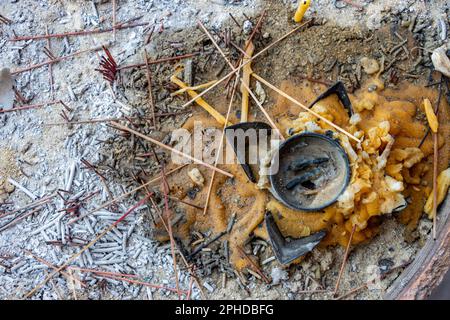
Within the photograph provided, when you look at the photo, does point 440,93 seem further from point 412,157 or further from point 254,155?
point 254,155

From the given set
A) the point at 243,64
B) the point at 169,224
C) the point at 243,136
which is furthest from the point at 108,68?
the point at 169,224

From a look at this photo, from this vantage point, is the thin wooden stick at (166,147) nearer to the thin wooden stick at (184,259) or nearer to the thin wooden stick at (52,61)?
the thin wooden stick at (184,259)

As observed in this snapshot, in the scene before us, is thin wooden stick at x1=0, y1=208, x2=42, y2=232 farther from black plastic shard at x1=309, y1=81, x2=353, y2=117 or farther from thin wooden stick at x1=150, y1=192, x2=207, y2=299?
black plastic shard at x1=309, y1=81, x2=353, y2=117

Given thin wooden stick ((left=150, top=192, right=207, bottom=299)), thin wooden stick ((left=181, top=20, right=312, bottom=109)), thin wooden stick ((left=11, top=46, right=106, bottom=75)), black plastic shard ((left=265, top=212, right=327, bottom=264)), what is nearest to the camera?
black plastic shard ((left=265, top=212, right=327, bottom=264))

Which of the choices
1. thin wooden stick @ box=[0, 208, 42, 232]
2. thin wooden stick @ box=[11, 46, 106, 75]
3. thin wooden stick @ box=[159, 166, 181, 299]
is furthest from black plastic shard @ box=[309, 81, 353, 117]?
thin wooden stick @ box=[0, 208, 42, 232]

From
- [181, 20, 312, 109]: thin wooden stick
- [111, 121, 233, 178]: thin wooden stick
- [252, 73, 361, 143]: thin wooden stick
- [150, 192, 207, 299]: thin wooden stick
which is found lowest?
[150, 192, 207, 299]: thin wooden stick

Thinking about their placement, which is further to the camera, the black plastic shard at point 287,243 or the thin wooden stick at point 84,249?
the thin wooden stick at point 84,249

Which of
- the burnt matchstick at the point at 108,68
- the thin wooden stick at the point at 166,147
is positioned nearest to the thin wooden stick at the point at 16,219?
the thin wooden stick at the point at 166,147
